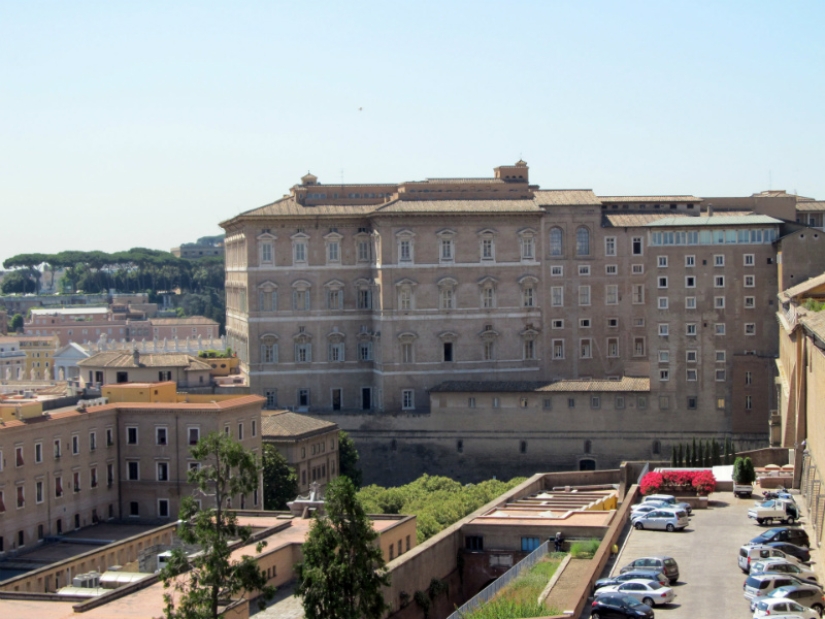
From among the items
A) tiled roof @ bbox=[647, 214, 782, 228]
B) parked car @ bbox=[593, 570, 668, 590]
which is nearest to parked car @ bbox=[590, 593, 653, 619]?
parked car @ bbox=[593, 570, 668, 590]

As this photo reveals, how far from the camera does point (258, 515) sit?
4078 centimetres

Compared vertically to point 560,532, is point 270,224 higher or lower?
higher

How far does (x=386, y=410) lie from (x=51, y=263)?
381ft

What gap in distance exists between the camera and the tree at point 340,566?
1144 inches

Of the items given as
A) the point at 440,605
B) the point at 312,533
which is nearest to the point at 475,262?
the point at 440,605

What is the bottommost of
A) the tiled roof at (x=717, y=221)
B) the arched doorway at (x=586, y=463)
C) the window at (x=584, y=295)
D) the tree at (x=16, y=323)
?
the arched doorway at (x=586, y=463)

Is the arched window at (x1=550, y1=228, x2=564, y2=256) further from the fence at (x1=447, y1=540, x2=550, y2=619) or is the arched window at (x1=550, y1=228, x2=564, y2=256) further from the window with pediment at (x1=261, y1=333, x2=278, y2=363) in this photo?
the fence at (x1=447, y1=540, x2=550, y2=619)

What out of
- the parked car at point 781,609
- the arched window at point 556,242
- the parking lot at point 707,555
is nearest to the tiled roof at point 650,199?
the arched window at point 556,242

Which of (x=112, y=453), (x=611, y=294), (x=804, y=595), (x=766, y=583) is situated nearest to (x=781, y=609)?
(x=804, y=595)

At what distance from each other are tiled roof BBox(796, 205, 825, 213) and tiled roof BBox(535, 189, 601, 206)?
9.85 meters

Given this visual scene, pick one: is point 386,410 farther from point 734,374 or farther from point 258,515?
point 258,515

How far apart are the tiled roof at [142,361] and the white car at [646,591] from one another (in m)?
41.3

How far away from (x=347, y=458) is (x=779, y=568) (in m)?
37.1

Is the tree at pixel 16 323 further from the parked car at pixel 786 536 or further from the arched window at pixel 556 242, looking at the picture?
the parked car at pixel 786 536
